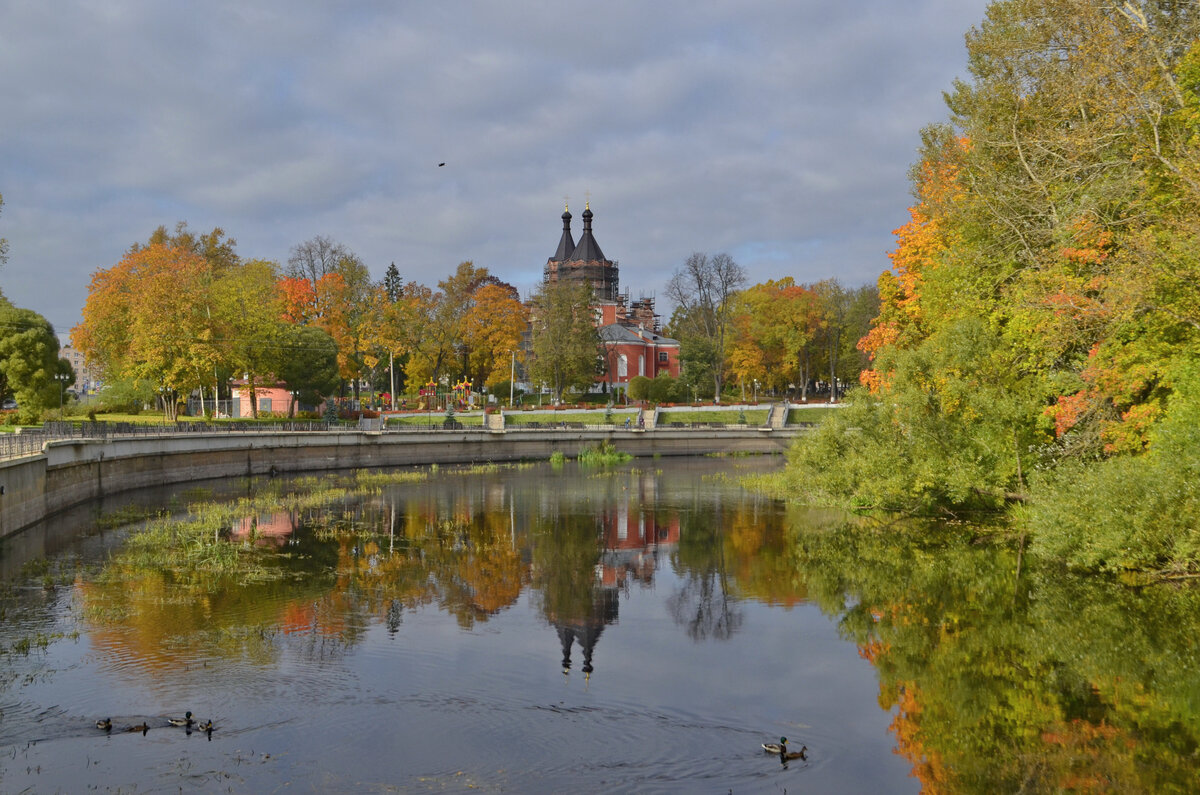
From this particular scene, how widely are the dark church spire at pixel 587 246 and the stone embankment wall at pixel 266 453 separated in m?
50.9

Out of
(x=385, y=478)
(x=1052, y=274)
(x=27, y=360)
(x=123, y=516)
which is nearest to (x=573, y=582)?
(x=1052, y=274)

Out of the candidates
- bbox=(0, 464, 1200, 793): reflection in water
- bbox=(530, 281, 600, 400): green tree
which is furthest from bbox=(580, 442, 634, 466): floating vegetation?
bbox=(0, 464, 1200, 793): reflection in water

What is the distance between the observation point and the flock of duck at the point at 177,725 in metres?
12.2

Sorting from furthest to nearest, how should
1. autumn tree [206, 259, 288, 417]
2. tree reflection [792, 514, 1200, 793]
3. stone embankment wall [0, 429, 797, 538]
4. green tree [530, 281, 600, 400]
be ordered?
green tree [530, 281, 600, 400]
autumn tree [206, 259, 288, 417]
stone embankment wall [0, 429, 797, 538]
tree reflection [792, 514, 1200, 793]

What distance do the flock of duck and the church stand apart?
69.1m

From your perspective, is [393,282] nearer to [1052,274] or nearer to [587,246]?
[587,246]

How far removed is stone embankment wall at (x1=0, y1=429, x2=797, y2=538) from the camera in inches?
1156

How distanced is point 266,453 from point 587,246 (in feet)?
230

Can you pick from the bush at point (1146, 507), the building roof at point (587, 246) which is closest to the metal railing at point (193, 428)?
the bush at point (1146, 507)

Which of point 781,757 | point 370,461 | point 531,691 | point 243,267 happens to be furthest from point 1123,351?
point 243,267

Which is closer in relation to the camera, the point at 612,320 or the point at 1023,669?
the point at 1023,669

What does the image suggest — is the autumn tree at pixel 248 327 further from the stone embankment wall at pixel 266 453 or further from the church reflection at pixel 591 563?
the church reflection at pixel 591 563

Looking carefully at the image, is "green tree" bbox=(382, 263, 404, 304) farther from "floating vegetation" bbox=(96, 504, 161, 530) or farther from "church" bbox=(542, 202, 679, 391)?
"floating vegetation" bbox=(96, 504, 161, 530)

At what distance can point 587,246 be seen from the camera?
114 meters
